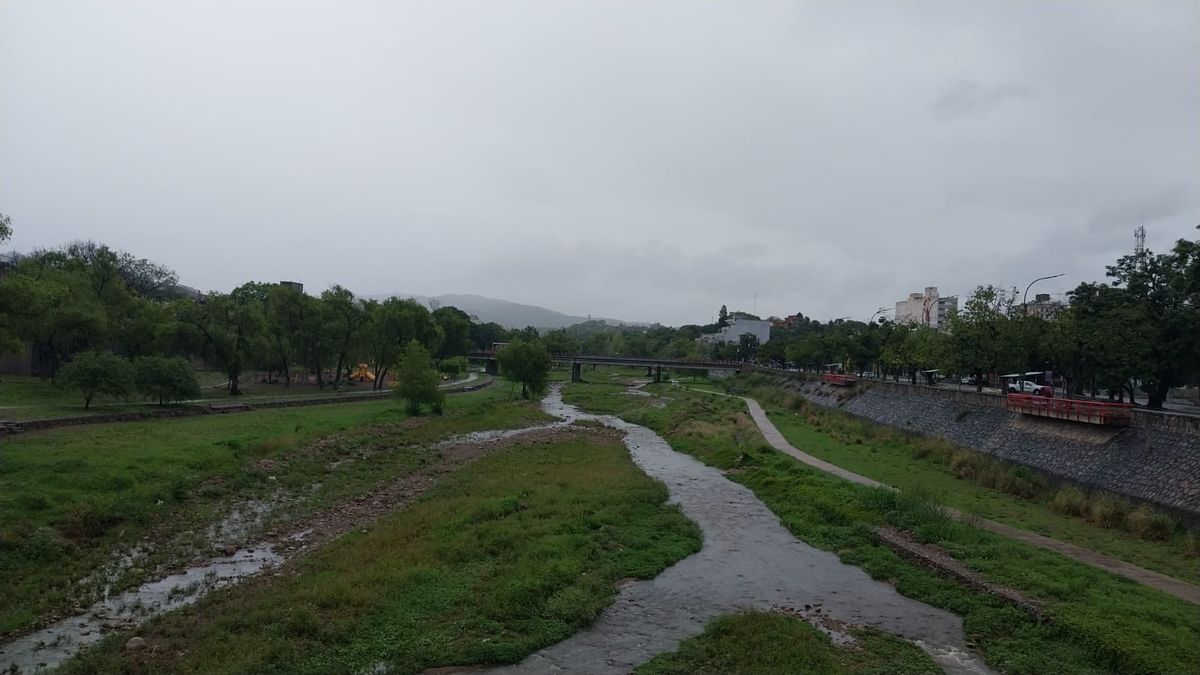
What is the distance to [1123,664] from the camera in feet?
41.2

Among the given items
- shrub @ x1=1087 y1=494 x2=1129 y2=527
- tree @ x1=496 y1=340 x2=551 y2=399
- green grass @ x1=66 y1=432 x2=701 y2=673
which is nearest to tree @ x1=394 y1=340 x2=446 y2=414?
tree @ x1=496 y1=340 x2=551 y2=399

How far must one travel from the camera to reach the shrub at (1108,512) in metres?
25.0

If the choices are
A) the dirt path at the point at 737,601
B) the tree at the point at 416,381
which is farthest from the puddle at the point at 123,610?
the tree at the point at 416,381

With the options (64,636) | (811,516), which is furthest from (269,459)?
(811,516)

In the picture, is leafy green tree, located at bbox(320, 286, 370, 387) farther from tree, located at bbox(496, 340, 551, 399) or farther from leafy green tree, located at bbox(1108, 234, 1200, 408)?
leafy green tree, located at bbox(1108, 234, 1200, 408)

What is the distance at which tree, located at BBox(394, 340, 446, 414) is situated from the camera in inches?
2130

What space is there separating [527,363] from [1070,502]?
5608cm

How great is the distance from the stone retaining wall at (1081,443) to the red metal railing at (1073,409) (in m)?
0.45

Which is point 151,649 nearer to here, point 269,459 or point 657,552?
point 657,552

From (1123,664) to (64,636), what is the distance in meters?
20.8

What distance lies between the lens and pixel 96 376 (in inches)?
1585

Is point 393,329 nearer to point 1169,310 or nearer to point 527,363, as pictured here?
point 527,363

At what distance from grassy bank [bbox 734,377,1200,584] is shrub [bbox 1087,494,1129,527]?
0.05 meters

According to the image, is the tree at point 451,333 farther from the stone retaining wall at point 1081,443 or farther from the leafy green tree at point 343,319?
the stone retaining wall at point 1081,443
